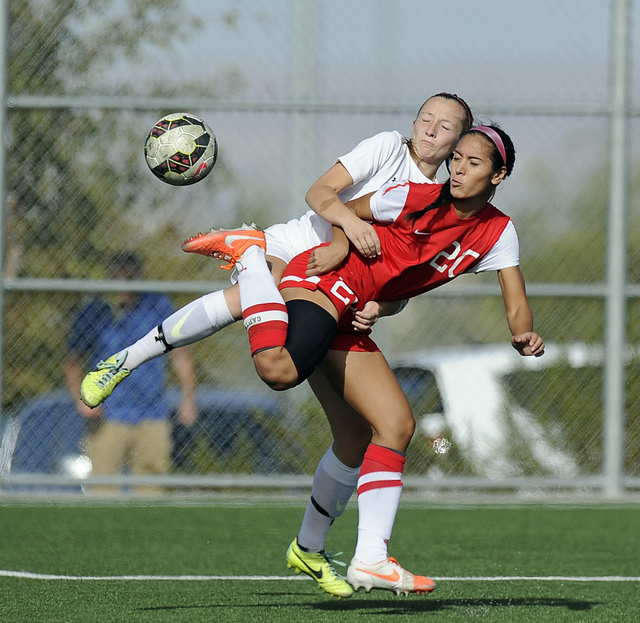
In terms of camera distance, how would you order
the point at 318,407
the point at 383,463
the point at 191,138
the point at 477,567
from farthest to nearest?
the point at 318,407, the point at 477,567, the point at 191,138, the point at 383,463

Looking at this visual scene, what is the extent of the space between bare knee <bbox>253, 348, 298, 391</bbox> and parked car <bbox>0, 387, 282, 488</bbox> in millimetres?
4145

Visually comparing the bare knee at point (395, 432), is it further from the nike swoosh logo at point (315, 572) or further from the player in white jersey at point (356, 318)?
the nike swoosh logo at point (315, 572)

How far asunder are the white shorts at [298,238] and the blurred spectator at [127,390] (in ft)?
11.6

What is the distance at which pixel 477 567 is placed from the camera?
5340mm

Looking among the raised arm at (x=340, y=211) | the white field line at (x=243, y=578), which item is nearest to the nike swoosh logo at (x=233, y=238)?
the raised arm at (x=340, y=211)

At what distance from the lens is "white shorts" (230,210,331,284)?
466cm

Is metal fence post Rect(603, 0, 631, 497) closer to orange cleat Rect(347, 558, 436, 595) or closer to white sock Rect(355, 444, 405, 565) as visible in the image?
white sock Rect(355, 444, 405, 565)

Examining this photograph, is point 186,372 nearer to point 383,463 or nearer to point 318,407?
point 318,407

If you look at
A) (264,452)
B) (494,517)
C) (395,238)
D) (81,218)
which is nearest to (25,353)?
(81,218)

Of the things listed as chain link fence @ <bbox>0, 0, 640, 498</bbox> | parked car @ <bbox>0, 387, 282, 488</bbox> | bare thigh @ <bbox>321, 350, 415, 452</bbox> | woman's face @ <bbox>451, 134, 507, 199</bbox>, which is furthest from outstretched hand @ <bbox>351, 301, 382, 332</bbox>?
parked car @ <bbox>0, 387, 282, 488</bbox>

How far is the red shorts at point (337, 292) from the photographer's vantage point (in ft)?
13.9

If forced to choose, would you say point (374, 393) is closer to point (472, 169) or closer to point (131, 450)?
point (472, 169)

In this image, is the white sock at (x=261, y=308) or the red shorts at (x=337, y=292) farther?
the red shorts at (x=337, y=292)

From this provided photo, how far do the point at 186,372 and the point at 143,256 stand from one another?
85 cm
